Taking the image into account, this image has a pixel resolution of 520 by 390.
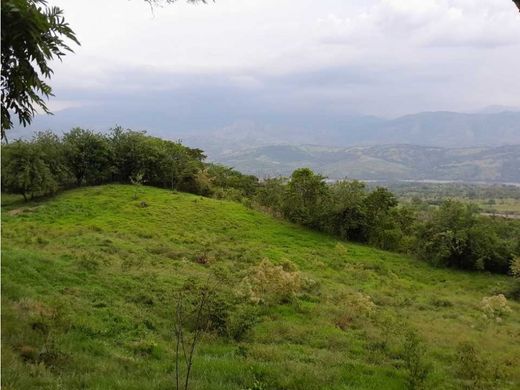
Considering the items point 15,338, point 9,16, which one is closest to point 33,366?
point 15,338

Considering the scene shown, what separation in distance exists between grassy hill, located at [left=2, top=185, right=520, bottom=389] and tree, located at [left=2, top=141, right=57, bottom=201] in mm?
2974

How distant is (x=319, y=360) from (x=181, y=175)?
45.1 meters

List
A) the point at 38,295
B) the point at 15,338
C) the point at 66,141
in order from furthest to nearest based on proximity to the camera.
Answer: the point at 66,141 → the point at 38,295 → the point at 15,338

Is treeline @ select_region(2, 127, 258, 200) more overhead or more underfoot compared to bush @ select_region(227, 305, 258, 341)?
more overhead

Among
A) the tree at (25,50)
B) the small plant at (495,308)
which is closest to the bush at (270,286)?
the small plant at (495,308)

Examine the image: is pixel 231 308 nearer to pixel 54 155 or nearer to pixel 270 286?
pixel 270 286

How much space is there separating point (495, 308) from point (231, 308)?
15635 millimetres

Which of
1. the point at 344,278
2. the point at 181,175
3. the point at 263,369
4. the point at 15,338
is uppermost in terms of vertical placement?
the point at 181,175

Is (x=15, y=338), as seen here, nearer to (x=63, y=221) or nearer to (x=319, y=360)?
(x=319, y=360)

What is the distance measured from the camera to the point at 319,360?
11.0m

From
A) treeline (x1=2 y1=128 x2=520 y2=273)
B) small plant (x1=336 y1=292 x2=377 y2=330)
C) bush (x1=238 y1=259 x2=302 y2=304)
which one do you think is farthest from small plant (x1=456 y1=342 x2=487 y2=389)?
treeline (x1=2 y1=128 x2=520 y2=273)

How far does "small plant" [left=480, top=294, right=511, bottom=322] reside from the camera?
76.0 feet

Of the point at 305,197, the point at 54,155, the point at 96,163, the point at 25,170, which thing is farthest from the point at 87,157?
the point at 305,197

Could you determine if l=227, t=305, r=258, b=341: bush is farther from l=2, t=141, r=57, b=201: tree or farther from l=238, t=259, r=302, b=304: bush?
l=2, t=141, r=57, b=201: tree
